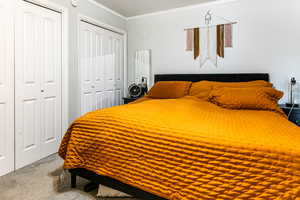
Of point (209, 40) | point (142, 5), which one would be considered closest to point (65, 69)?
point (142, 5)

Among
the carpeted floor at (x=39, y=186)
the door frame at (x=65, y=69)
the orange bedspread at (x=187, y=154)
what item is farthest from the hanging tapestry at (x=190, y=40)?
the carpeted floor at (x=39, y=186)

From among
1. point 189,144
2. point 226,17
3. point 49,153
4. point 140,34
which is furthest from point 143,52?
point 189,144

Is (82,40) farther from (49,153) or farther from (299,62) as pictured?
(299,62)

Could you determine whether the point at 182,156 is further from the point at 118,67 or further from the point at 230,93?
the point at 118,67

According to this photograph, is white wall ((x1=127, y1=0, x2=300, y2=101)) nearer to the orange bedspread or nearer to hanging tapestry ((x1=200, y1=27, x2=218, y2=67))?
hanging tapestry ((x1=200, y1=27, x2=218, y2=67))

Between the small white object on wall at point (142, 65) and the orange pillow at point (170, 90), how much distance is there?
2.65ft

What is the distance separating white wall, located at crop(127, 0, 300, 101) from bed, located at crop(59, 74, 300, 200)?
72.6 inches

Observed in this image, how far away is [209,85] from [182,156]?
1963 millimetres

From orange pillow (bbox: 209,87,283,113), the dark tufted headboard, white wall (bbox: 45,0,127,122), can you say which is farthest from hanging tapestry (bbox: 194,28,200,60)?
white wall (bbox: 45,0,127,122)

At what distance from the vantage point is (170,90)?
310 centimetres

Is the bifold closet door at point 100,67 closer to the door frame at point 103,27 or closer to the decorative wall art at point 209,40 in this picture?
the door frame at point 103,27

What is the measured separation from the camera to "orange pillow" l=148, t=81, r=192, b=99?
3.07 metres

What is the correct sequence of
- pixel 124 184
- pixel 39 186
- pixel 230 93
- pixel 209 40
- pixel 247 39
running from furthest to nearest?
pixel 209 40, pixel 247 39, pixel 230 93, pixel 39 186, pixel 124 184

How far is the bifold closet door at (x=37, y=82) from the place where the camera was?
2.28 m
